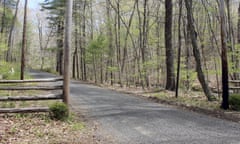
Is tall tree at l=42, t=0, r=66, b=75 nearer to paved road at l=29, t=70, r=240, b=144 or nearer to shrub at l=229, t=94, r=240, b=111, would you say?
paved road at l=29, t=70, r=240, b=144

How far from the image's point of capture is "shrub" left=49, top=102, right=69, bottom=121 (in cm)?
761

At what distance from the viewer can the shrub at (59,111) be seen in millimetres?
7605

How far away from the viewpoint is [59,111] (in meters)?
7.61

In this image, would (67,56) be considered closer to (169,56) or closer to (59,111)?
(59,111)

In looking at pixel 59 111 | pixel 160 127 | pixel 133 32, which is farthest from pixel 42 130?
pixel 133 32

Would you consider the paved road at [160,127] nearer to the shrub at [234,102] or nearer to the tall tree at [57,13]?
the shrub at [234,102]

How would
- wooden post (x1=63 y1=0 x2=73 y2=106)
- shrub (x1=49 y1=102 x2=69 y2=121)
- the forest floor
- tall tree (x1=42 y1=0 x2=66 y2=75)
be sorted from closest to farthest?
the forest floor < shrub (x1=49 y1=102 x2=69 y2=121) < wooden post (x1=63 y1=0 x2=73 y2=106) < tall tree (x1=42 y1=0 x2=66 y2=75)

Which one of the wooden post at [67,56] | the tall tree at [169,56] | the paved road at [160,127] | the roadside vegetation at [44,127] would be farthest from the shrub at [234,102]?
the tall tree at [169,56]

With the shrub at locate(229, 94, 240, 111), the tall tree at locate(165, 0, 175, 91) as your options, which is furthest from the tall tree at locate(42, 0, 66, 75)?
the shrub at locate(229, 94, 240, 111)

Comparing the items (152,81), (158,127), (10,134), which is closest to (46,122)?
(10,134)

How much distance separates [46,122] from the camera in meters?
7.32

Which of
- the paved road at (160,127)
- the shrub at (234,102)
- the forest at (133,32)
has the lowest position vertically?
the paved road at (160,127)

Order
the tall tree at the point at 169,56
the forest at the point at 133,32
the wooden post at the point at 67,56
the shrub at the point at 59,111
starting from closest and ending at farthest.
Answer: the shrub at the point at 59,111 < the wooden post at the point at 67,56 < the tall tree at the point at 169,56 < the forest at the point at 133,32

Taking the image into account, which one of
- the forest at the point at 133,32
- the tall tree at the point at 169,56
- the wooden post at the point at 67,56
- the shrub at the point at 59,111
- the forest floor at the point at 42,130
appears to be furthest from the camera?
the forest at the point at 133,32
